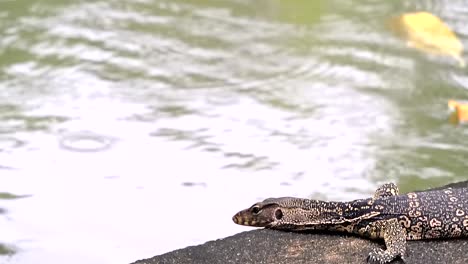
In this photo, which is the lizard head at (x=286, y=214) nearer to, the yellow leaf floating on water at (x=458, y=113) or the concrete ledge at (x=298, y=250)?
the concrete ledge at (x=298, y=250)

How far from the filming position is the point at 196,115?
780 cm

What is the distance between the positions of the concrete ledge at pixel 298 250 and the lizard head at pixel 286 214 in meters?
0.07

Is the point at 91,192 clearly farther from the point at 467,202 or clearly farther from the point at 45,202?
the point at 467,202

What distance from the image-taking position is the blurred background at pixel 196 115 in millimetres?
6043

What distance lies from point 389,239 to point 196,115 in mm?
3590

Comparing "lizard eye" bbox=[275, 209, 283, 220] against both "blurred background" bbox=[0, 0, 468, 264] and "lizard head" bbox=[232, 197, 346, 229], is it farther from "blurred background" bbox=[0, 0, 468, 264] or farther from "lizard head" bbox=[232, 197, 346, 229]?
"blurred background" bbox=[0, 0, 468, 264]

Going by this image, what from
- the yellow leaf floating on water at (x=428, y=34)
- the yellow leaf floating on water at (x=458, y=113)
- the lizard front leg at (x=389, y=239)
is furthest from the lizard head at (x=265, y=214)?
the yellow leaf floating on water at (x=428, y=34)

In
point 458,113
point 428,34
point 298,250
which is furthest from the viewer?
point 428,34

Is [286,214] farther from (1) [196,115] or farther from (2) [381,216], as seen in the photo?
(1) [196,115]

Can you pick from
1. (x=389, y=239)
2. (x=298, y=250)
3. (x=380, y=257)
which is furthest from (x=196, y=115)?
(x=380, y=257)

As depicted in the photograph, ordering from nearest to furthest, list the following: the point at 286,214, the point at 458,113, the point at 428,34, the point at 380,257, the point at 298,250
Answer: the point at 380,257 < the point at 298,250 < the point at 286,214 < the point at 458,113 < the point at 428,34

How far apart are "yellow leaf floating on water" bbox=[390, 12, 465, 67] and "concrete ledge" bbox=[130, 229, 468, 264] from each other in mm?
5013

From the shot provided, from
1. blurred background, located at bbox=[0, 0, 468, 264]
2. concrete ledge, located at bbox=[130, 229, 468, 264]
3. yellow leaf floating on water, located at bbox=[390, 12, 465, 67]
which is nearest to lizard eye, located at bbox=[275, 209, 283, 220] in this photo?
concrete ledge, located at bbox=[130, 229, 468, 264]

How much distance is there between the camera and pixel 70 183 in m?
6.46
